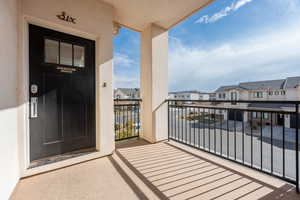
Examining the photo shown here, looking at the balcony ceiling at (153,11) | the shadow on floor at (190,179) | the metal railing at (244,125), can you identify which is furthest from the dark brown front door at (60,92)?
the metal railing at (244,125)

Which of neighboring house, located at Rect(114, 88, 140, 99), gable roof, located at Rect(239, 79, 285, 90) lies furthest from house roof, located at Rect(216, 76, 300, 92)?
neighboring house, located at Rect(114, 88, 140, 99)

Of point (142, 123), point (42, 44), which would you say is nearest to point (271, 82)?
point (142, 123)

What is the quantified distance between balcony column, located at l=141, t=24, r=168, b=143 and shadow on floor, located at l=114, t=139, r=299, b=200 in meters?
0.75

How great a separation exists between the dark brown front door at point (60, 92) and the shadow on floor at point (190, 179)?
82cm

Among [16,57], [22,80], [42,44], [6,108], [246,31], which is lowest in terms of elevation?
[6,108]

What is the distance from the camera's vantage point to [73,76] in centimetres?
204

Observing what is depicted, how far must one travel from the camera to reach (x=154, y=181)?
152cm

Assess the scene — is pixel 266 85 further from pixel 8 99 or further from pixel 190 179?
pixel 8 99

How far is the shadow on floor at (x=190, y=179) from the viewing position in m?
1.28

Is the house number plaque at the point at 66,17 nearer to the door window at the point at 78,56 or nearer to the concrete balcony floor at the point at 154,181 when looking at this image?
the door window at the point at 78,56

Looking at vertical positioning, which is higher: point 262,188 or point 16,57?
point 16,57

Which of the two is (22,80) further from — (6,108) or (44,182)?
(44,182)

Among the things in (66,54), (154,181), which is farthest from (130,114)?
(154,181)

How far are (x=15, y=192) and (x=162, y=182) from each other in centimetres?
160
